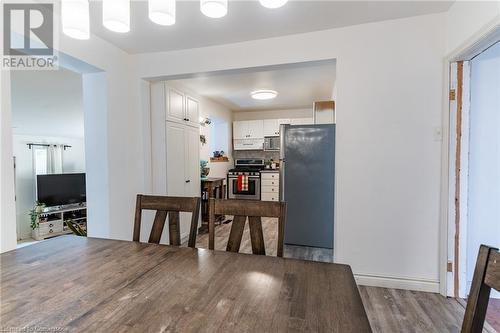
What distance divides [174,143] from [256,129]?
2.85m

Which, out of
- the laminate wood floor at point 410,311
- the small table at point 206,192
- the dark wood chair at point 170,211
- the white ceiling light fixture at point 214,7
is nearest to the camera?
the white ceiling light fixture at point 214,7

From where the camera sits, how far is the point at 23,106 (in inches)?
166

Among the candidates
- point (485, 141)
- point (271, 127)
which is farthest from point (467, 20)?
point (271, 127)

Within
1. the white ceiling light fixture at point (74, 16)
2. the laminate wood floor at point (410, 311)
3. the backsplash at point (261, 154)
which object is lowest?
the laminate wood floor at point (410, 311)

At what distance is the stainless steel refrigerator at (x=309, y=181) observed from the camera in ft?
10.7

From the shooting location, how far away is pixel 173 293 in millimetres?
876

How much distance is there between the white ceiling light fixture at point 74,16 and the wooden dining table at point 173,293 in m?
1.01

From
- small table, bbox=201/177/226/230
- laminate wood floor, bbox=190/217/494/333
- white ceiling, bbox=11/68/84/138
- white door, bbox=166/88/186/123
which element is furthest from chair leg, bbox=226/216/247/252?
small table, bbox=201/177/226/230

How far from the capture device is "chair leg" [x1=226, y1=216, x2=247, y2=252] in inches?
54.1

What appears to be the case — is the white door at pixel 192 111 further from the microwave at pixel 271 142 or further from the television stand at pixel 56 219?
the television stand at pixel 56 219

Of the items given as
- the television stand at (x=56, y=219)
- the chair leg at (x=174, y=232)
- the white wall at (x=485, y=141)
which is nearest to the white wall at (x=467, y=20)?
the white wall at (x=485, y=141)

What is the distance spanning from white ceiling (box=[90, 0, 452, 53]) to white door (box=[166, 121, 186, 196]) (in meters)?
1.12

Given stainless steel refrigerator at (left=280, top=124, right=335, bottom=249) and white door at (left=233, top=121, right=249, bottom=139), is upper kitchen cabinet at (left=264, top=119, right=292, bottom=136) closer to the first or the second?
white door at (left=233, top=121, right=249, bottom=139)

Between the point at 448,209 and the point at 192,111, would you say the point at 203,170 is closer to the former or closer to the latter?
the point at 192,111
